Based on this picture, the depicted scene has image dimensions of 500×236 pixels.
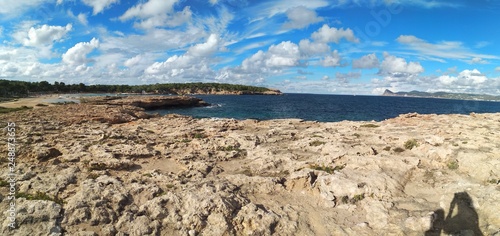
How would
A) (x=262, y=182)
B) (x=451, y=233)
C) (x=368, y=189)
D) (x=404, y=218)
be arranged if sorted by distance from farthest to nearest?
(x=262, y=182), (x=368, y=189), (x=404, y=218), (x=451, y=233)

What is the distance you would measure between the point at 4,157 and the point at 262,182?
56.5 ft

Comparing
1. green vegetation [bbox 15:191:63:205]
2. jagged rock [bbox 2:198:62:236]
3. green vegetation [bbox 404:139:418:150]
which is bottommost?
jagged rock [bbox 2:198:62:236]

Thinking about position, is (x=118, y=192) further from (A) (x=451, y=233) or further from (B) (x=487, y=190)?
(B) (x=487, y=190)

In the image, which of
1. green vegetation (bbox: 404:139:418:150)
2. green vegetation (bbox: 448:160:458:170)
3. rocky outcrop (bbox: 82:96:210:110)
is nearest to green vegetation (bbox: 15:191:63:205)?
green vegetation (bbox: 448:160:458:170)

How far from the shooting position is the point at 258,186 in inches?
659

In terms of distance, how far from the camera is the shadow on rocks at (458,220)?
40.3ft

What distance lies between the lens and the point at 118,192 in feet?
47.5

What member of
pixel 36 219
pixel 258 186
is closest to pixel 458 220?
pixel 258 186

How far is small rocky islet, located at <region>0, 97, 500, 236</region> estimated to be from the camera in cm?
1256

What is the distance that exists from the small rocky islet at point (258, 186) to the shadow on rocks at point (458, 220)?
0.06 meters

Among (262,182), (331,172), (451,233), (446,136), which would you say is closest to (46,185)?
(262,182)

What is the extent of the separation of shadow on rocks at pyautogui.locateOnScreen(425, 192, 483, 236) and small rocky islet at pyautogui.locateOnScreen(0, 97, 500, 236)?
0.19 feet

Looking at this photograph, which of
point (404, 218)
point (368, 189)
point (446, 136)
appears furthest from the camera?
point (446, 136)

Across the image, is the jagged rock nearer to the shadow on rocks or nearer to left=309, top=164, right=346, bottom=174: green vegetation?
left=309, top=164, right=346, bottom=174: green vegetation
